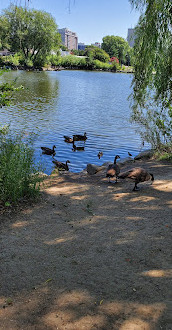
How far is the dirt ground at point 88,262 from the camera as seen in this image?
3273mm

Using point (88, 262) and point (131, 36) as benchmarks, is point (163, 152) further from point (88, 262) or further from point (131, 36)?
point (88, 262)

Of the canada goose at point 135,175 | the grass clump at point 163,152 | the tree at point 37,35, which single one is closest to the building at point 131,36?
the grass clump at point 163,152

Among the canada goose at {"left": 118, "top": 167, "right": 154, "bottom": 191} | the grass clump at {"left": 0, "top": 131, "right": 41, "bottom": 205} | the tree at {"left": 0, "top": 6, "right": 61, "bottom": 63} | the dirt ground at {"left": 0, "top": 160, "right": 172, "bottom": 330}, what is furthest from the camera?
the tree at {"left": 0, "top": 6, "right": 61, "bottom": 63}

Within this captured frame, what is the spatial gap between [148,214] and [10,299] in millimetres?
3412

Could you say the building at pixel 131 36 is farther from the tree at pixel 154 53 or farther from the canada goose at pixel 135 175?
the canada goose at pixel 135 175

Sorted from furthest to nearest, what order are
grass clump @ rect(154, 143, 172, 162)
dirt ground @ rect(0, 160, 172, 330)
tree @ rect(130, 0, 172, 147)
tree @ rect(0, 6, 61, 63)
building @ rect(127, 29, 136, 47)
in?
tree @ rect(0, 6, 61, 63)
grass clump @ rect(154, 143, 172, 162)
building @ rect(127, 29, 136, 47)
tree @ rect(130, 0, 172, 147)
dirt ground @ rect(0, 160, 172, 330)

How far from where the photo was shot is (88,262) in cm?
440

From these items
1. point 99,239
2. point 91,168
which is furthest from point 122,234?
point 91,168

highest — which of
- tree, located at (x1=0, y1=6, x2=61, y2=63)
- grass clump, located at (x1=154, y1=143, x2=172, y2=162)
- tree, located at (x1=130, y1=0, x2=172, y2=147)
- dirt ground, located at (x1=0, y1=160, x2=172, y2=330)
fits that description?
tree, located at (x1=0, y1=6, x2=61, y2=63)

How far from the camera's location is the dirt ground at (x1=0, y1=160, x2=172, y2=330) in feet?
10.7

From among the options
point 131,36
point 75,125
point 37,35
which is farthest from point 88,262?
point 37,35

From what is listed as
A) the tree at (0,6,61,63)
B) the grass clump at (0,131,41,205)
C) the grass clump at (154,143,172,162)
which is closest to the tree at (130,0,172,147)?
the grass clump at (154,143,172,162)

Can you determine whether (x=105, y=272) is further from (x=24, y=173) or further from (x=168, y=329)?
(x=24, y=173)

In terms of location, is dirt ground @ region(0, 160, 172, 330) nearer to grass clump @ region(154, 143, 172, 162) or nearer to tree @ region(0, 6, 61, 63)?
grass clump @ region(154, 143, 172, 162)
